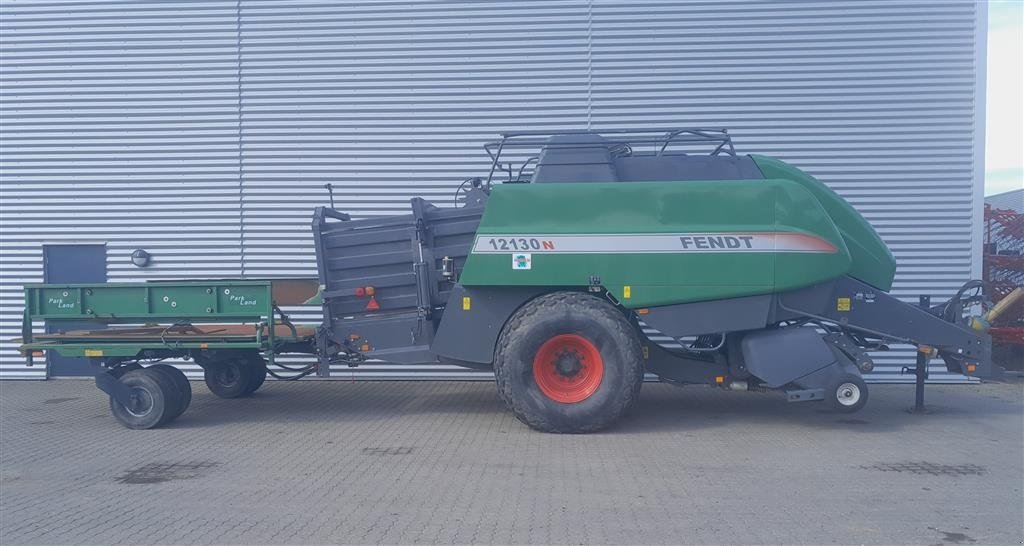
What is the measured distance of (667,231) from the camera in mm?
8492

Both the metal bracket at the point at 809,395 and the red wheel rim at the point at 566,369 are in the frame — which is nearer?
the metal bracket at the point at 809,395

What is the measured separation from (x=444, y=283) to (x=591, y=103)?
4.68 meters

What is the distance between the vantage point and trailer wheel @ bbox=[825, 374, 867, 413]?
328 inches

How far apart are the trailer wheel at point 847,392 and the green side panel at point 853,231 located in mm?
1297

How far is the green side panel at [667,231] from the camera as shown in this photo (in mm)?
8477

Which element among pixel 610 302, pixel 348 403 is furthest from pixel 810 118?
pixel 348 403

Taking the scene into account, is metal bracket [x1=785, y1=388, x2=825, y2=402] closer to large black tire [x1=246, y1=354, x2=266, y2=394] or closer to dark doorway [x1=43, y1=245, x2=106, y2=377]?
large black tire [x1=246, y1=354, x2=266, y2=394]

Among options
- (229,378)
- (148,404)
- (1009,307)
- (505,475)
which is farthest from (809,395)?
(229,378)

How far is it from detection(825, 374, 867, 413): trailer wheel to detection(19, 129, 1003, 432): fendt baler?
0.05 feet

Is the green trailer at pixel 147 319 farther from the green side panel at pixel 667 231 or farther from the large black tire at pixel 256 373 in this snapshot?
the green side panel at pixel 667 231

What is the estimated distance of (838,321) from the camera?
884 centimetres

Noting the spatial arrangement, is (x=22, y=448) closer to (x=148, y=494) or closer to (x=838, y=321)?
(x=148, y=494)

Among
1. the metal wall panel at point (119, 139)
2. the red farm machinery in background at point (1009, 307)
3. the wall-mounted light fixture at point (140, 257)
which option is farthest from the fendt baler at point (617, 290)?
the red farm machinery in background at point (1009, 307)

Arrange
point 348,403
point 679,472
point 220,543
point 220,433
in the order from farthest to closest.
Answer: point 348,403 → point 220,433 → point 679,472 → point 220,543
